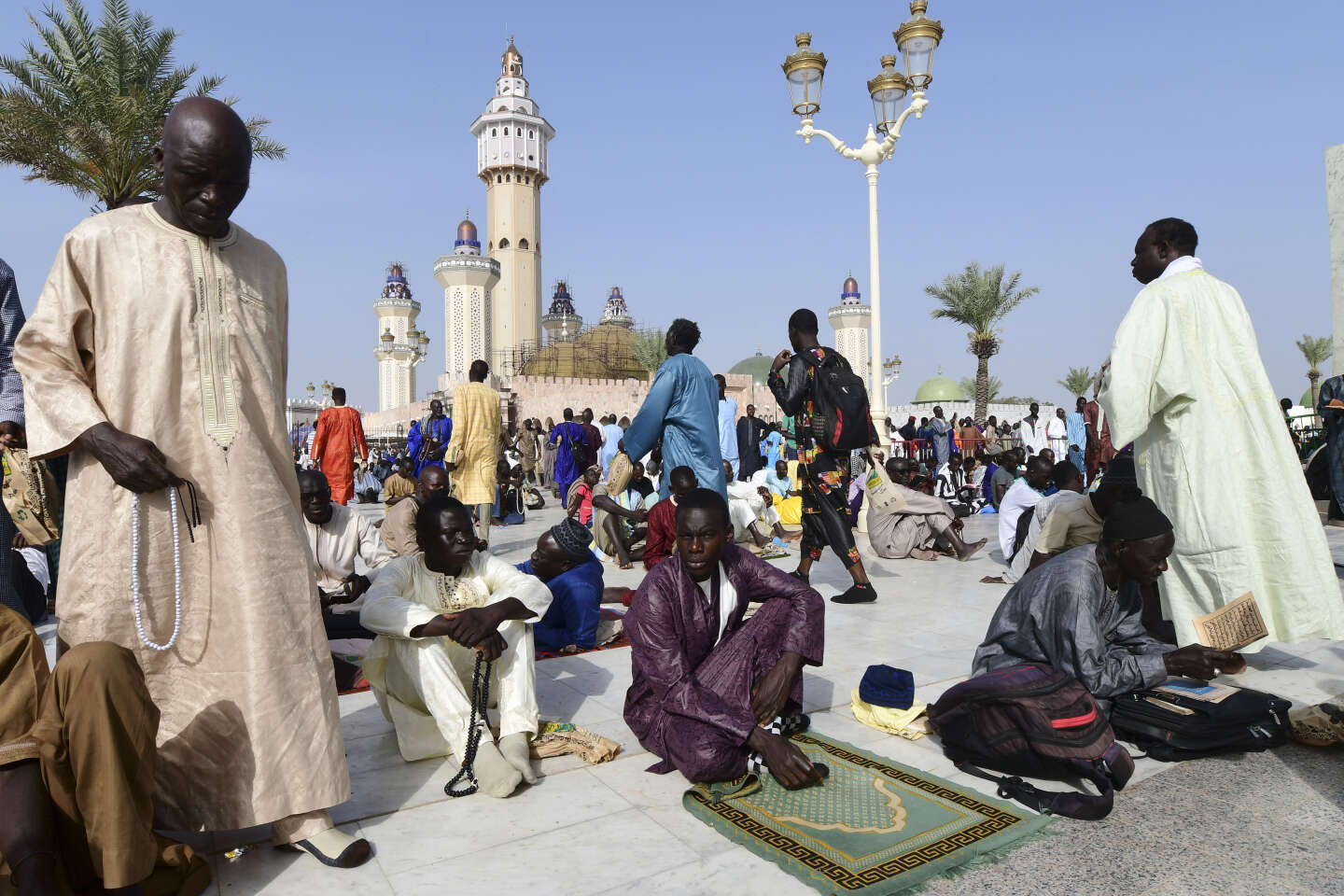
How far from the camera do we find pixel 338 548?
190 inches

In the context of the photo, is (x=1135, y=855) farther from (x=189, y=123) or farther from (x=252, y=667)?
(x=189, y=123)

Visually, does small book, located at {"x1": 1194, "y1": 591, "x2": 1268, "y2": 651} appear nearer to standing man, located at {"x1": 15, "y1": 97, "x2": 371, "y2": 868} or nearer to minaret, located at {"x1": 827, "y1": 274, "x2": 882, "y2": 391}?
standing man, located at {"x1": 15, "y1": 97, "x2": 371, "y2": 868}

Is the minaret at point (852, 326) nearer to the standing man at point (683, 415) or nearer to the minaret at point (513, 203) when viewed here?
the minaret at point (513, 203)

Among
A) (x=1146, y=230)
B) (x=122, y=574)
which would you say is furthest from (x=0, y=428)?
(x=1146, y=230)

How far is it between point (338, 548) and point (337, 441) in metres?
4.27

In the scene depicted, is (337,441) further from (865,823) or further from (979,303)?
(979,303)

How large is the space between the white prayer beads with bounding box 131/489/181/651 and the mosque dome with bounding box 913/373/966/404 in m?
39.5

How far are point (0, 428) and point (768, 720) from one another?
8.93ft

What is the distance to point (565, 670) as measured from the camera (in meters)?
4.25

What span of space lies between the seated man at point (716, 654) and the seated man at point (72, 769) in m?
1.44

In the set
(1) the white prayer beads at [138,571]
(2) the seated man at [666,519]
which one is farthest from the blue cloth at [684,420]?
(1) the white prayer beads at [138,571]

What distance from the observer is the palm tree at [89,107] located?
1205 centimetres

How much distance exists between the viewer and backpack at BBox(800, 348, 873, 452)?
5488 millimetres

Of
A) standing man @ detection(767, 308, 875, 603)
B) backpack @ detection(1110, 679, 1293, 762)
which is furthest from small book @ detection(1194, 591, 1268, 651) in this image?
standing man @ detection(767, 308, 875, 603)
